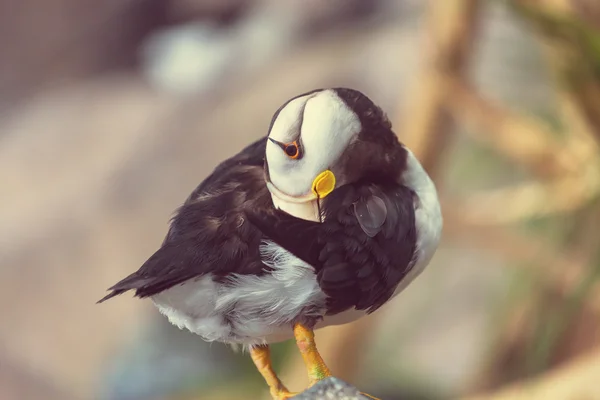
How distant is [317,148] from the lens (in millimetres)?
158

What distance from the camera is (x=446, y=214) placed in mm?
598

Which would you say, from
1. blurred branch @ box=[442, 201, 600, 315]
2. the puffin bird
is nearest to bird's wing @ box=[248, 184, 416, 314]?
the puffin bird

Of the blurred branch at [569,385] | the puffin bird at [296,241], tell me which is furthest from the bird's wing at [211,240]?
the blurred branch at [569,385]

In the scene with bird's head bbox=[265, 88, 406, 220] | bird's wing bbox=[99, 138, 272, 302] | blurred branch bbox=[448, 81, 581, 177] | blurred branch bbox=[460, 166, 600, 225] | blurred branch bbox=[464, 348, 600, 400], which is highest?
bird's head bbox=[265, 88, 406, 220]

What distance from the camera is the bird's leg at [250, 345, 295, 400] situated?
19 centimetres

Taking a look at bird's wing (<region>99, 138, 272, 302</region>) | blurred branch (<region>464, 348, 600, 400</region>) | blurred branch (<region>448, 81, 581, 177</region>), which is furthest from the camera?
blurred branch (<region>448, 81, 581, 177</region>)

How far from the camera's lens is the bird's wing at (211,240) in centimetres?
15

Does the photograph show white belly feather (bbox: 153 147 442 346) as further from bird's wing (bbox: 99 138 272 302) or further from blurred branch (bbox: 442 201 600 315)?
blurred branch (bbox: 442 201 600 315)

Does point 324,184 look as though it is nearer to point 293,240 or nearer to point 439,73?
point 293,240

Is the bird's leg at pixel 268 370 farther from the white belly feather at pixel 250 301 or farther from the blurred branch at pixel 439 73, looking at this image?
the blurred branch at pixel 439 73

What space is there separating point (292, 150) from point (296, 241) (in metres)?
0.03

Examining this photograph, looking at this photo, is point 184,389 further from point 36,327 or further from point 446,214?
Result: point 446,214

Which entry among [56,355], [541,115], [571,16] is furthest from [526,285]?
[56,355]

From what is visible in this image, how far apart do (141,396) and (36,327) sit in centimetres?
18
